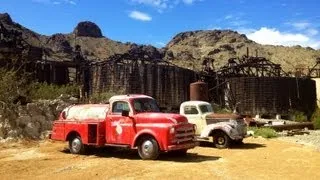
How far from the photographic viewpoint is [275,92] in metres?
42.9

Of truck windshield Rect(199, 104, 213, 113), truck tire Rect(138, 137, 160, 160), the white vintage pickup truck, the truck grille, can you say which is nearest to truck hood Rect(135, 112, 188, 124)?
the truck grille

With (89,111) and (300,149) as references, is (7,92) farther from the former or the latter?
(300,149)

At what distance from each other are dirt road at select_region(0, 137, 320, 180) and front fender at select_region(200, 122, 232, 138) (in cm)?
56

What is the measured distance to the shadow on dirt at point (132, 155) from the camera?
53.4 ft

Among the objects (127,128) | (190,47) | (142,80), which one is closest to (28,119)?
(127,128)

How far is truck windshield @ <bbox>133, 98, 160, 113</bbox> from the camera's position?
55.6 ft

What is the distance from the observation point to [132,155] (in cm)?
1756

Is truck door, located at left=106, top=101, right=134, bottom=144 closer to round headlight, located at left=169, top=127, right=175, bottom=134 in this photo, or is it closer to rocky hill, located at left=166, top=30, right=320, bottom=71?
round headlight, located at left=169, top=127, right=175, bottom=134

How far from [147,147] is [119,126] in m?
1.47

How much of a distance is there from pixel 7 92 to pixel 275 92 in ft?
82.7

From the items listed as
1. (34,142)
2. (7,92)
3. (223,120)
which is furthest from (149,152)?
(7,92)

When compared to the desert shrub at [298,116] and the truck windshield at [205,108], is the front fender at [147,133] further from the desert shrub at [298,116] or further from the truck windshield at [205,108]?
the desert shrub at [298,116]

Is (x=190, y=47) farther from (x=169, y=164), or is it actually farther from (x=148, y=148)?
(x=169, y=164)

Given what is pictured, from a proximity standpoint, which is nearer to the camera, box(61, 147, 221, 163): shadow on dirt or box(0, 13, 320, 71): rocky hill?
box(61, 147, 221, 163): shadow on dirt
